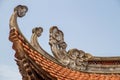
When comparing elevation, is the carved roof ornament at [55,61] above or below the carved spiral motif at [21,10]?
below

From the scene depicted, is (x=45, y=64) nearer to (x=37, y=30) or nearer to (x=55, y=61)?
(x=55, y=61)

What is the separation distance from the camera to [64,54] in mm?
8633

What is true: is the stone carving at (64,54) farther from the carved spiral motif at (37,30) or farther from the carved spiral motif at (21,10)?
the carved spiral motif at (21,10)

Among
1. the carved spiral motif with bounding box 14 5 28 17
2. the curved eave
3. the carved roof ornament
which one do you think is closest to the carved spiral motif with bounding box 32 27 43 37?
the carved roof ornament

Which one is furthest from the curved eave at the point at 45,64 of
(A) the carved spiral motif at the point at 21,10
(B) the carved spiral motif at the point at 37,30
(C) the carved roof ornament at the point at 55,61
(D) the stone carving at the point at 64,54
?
(B) the carved spiral motif at the point at 37,30

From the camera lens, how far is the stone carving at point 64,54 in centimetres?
849

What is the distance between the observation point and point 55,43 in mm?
8711

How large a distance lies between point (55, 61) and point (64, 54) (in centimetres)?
66

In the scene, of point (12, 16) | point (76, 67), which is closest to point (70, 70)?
point (76, 67)

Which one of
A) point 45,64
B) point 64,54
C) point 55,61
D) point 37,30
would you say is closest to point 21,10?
point 45,64

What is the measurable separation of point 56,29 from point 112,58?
1.73 m

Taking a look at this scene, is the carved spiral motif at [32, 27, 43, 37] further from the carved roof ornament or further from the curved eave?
the curved eave

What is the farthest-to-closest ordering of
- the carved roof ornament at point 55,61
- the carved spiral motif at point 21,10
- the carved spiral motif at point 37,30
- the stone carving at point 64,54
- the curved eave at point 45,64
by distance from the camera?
the carved spiral motif at point 37,30 < the stone carving at point 64,54 < the carved spiral motif at point 21,10 < the curved eave at point 45,64 < the carved roof ornament at point 55,61

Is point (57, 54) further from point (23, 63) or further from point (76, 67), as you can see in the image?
point (23, 63)
